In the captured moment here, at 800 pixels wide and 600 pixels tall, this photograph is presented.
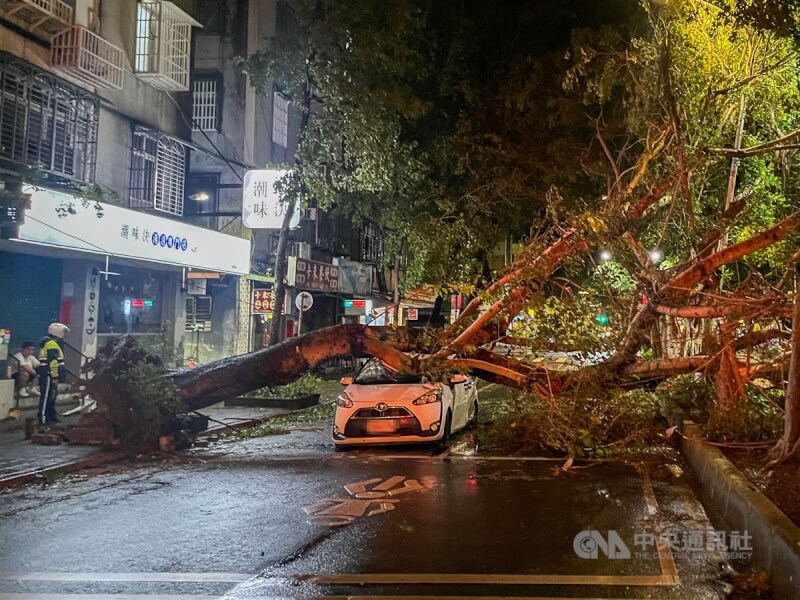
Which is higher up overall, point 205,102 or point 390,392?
point 205,102

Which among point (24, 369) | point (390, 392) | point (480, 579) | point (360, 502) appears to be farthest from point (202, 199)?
point (480, 579)

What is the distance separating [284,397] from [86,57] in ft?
27.9

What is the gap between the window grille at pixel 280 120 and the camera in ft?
80.2

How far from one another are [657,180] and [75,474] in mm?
9840

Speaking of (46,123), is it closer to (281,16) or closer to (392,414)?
(392,414)

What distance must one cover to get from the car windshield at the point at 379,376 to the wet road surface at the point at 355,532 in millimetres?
1886

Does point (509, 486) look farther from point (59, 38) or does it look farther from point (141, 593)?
point (59, 38)

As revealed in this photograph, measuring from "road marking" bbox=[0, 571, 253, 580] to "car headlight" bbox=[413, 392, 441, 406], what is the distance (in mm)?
5680

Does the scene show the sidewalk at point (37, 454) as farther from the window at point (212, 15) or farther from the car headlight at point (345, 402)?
the window at point (212, 15)

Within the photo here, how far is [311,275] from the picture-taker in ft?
77.4

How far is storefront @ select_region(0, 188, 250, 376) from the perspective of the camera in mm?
13703

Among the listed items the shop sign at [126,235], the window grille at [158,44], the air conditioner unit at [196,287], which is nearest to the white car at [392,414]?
the shop sign at [126,235]

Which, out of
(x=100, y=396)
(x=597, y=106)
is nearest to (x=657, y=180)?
(x=597, y=106)

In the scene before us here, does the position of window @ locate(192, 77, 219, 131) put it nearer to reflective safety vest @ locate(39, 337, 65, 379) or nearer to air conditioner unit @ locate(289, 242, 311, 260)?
air conditioner unit @ locate(289, 242, 311, 260)
